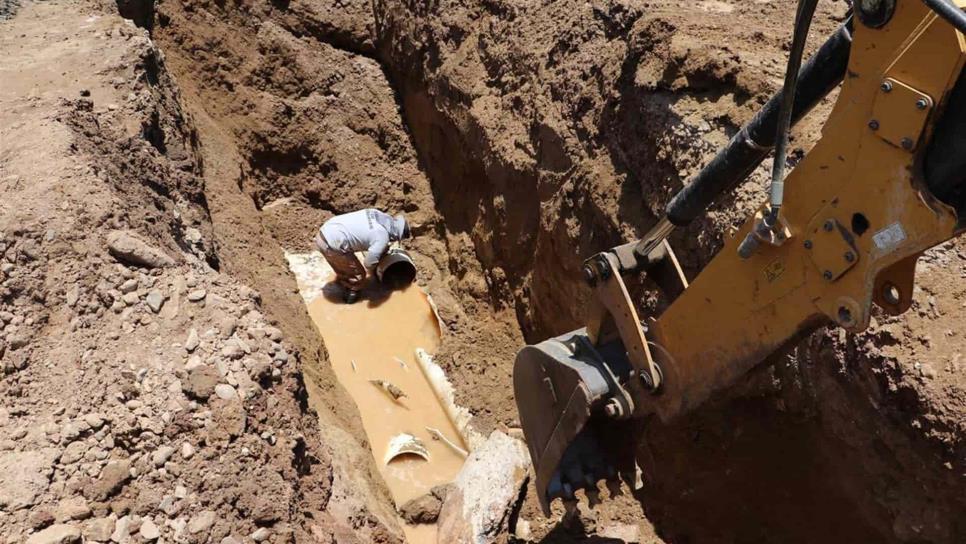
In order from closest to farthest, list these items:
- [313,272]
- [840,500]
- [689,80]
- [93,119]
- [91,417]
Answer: [91,417] < [840,500] < [689,80] < [93,119] < [313,272]

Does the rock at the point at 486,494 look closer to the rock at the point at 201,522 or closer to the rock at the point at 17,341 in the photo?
the rock at the point at 201,522

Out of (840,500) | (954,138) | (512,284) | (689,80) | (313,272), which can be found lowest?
(313,272)

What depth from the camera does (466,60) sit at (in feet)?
24.4

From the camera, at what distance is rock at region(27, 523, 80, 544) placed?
307cm

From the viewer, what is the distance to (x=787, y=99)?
258 cm

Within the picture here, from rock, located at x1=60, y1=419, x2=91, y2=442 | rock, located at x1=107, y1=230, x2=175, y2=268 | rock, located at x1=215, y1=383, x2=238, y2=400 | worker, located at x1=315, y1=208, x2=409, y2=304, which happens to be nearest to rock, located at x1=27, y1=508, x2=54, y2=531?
rock, located at x1=60, y1=419, x2=91, y2=442

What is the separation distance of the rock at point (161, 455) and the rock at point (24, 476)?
391 mm

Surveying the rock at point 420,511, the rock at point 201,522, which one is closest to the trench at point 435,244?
the rock at point 420,511

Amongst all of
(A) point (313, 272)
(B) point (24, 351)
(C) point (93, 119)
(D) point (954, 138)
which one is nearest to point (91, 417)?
(B) point (24, 351)

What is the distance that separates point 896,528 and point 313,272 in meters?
6.00

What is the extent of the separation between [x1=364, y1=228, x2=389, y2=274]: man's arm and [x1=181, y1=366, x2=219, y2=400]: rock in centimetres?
399

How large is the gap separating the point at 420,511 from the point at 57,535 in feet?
8.60

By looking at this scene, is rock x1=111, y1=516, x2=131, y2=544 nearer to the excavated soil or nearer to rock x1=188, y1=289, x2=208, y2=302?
the excavated soil

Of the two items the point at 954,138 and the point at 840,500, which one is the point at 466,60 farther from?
the point at 954,138
